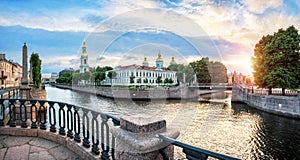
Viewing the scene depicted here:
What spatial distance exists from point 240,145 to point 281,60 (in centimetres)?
1877

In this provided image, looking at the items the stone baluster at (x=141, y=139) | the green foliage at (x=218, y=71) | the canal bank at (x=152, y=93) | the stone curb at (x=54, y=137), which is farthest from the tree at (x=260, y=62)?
the green foliage at (x=218, y=71)

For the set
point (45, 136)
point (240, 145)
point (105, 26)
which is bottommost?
point (240, 145)

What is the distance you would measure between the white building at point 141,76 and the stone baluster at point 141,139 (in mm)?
41368

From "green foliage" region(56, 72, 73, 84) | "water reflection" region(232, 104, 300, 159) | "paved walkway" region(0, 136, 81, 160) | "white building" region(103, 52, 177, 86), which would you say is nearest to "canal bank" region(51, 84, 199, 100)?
"white building" region(103, 52, 177, 86)

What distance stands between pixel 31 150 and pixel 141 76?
162 feet

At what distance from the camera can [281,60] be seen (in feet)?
84.6

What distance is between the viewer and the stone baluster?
2088 mm

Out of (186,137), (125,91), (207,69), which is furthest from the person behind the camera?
(207,69)

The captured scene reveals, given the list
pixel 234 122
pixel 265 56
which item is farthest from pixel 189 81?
pixel 234 122

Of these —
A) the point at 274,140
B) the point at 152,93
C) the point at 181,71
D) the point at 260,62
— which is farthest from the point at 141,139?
the point at 181,71

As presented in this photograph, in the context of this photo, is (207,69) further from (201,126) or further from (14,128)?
(14,128)

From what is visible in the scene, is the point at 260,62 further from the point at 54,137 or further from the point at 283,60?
the point at 54,137

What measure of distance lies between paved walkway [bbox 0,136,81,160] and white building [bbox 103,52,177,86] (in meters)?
38.8

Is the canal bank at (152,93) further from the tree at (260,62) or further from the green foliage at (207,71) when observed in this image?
the tree at (260,62)
